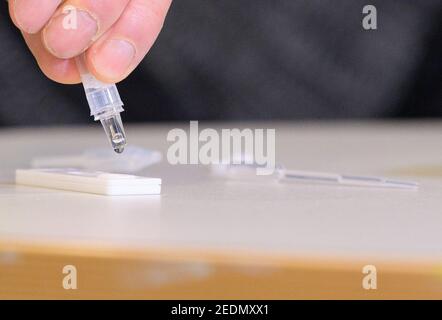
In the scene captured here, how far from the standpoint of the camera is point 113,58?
2.25 ft

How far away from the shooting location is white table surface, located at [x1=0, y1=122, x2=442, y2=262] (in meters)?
0.44

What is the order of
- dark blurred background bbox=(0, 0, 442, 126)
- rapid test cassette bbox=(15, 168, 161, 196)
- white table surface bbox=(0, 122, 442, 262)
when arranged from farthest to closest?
dark blurred background bbox=(0, 0, 442, 126)
rapid test cassette bbox=(15, 168, 161, 196)
white table surface bbox=(0, 122, 442, 262)

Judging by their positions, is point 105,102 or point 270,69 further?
point 270,69

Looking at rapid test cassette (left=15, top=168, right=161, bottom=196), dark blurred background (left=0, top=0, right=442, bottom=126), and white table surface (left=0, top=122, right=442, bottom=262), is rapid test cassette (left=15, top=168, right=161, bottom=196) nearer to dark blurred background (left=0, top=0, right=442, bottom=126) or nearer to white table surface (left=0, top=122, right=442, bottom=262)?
white table surface (left=0, top=122, right=442, bottom=262)

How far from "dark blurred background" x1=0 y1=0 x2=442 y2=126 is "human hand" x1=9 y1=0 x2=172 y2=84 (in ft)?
2.57

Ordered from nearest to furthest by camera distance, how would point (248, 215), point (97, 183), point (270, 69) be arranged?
point (248, 215) → point (97, 183) → point (270, 69)

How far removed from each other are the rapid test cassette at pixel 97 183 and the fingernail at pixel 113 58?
7 centimetres

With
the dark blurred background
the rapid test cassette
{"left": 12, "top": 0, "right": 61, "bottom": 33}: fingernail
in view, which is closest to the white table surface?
the rapid test cassette

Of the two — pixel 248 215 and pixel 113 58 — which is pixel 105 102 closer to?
pixel 113 58

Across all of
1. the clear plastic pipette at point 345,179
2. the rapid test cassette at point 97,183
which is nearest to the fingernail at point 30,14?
the rapid test cassette at point 97,183

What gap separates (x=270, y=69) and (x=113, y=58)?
96 centimetres

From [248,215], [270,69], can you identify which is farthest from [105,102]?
[270,69]
